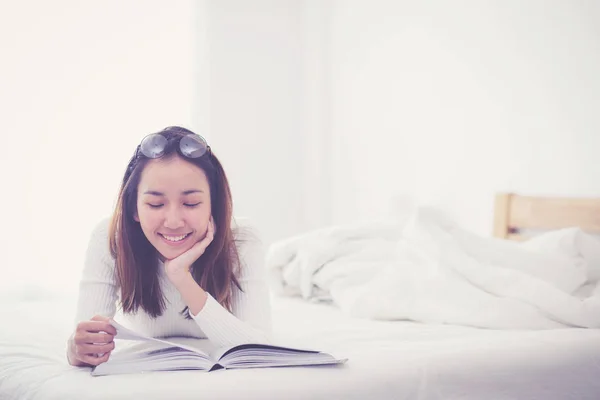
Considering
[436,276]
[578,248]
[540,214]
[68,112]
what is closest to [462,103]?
[540,214]

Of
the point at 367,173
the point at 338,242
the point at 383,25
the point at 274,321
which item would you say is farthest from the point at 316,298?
the point at 383,25

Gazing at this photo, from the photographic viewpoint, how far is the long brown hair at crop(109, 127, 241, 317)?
1462mm

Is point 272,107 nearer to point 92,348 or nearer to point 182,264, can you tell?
point 182,264

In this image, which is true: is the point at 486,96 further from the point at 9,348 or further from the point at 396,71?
the point at 9,348

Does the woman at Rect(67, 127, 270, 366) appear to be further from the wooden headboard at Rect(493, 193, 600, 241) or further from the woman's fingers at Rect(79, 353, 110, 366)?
the wooden headboard at Rect(493, 193, 600, 241)

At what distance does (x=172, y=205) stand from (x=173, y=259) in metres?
0.10

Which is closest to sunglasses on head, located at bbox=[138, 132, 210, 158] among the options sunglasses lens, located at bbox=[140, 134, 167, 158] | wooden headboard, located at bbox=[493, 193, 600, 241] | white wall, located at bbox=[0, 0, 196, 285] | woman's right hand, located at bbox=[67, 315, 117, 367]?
sunglasses lens, located at bbox=[140, 134, 167, 158]

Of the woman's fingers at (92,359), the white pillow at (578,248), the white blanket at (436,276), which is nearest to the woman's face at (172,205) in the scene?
the woman's fingers at (92,359)

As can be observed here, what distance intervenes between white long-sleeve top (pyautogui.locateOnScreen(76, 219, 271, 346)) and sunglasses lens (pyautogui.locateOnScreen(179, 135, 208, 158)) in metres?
0.24

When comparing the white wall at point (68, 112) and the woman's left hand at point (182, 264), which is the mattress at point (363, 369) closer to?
the woman's left hand at point (182, 264)

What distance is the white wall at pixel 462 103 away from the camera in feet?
8.21

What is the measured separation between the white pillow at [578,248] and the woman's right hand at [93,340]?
1.31 m

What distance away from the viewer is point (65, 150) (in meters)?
3.13

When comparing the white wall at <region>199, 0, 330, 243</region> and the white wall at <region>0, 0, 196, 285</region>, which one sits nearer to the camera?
the white wall at <region>0, 0, 196, 285</region>
